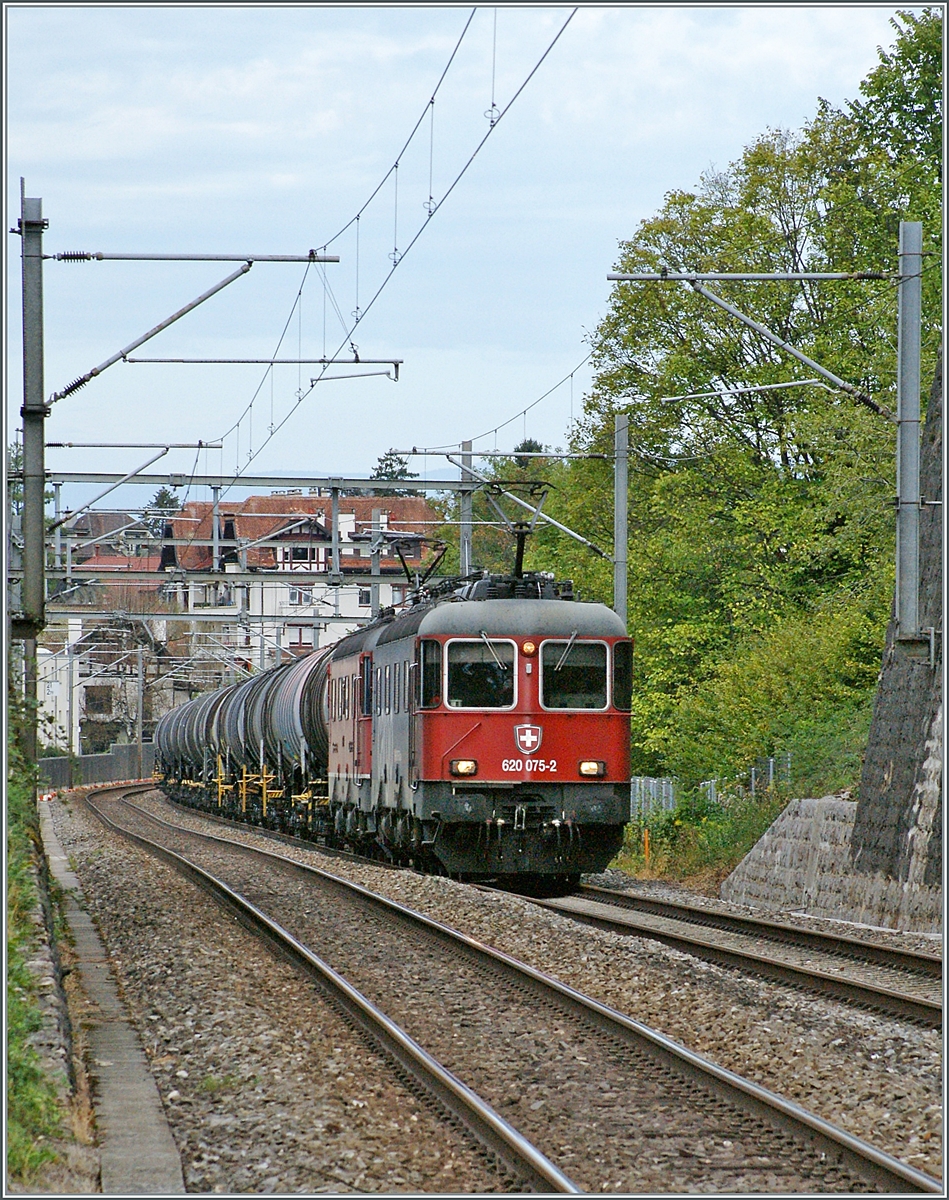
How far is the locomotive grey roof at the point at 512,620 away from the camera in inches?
747

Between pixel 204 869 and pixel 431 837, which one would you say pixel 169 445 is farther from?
pixel 431 837

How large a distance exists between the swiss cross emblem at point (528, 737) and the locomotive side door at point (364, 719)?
4.70 m

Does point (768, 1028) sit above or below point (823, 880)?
above

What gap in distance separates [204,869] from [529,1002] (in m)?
12.5

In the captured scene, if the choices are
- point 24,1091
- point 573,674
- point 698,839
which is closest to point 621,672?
point 573,674

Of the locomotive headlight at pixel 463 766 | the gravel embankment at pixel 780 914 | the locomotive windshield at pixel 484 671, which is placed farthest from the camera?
the locomotive windshield at pixel 484 671

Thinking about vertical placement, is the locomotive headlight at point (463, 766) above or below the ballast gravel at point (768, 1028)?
above

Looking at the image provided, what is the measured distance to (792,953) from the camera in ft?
46.1

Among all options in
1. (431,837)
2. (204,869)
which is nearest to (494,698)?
(431,837)

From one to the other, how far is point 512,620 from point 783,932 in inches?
207

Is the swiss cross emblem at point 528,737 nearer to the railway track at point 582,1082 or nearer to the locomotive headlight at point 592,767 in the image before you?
the locomotive headlight at point 592,767

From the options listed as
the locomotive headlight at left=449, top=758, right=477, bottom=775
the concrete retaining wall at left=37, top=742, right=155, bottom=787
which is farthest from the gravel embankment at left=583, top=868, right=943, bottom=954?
the concrete retaining wall at left=37, top=742, right=155, bottom=787

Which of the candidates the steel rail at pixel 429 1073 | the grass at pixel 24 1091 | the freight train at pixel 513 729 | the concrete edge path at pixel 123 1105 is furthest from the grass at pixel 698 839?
the grass at pixel 24 1091

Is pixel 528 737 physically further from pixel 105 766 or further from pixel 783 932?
pixel 105 766
